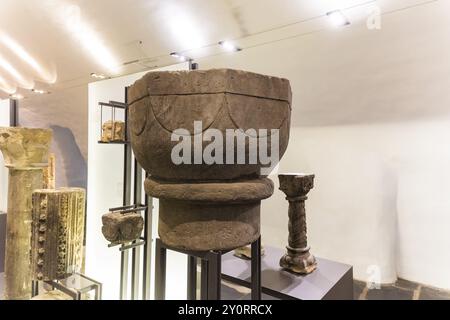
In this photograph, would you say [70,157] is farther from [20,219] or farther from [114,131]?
[114,131]

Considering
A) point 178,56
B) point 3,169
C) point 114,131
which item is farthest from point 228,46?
point 3,169

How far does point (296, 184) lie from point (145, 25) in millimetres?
1518

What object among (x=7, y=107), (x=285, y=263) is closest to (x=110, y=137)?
(x=285, y=263)

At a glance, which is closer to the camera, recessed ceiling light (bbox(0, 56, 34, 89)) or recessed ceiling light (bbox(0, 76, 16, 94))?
recessed ceiling light (bbox(0, 56, 34, 89))

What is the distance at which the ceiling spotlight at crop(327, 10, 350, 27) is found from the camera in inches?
68.9

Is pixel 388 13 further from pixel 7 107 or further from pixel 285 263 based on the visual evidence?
pixel 7 107

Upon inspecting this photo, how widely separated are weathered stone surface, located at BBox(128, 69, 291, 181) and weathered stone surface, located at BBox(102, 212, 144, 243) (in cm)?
62

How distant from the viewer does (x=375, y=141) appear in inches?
78.1

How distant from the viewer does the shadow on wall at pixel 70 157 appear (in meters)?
4.10

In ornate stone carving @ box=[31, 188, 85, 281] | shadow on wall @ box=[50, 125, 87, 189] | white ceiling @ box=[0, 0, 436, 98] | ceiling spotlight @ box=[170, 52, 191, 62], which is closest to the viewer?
ornate stone carving @ box=[31, 188, 85, 281]

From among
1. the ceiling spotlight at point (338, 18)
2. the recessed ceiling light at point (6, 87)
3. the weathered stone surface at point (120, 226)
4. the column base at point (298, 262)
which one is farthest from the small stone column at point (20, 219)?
the recessed ceiling light at point (6, 87)

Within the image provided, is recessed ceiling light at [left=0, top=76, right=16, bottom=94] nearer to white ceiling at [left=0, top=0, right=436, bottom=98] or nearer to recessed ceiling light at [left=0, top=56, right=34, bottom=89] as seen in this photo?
recessed ceiling light at [left=0, top=56, right=34, bottom=89]

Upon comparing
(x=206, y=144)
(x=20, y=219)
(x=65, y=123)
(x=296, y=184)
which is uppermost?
(x=65, y=123)

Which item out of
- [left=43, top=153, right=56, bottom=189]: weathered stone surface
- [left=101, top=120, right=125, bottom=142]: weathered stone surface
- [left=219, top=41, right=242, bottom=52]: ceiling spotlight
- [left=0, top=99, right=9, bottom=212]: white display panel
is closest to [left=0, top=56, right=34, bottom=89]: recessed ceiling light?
[left=0, top=99, right=9, bottom=212]: white display panel
